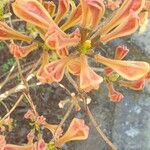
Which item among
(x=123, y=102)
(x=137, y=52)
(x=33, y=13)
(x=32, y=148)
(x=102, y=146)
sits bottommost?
(x=102, y=146)

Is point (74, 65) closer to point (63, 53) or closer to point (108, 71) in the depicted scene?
point (63, 53)

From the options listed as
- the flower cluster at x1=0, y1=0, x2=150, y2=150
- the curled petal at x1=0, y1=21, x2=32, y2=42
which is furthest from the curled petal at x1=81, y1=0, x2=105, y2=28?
the curled petal at x1=0, y1=21, x2=32, y2=42

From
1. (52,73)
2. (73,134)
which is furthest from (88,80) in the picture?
(73,134)

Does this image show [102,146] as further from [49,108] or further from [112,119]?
[49,108]

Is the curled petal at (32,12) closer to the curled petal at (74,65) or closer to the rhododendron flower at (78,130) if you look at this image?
the curled petal at (74,65)

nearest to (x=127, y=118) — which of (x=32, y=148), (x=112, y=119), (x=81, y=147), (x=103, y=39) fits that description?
(x=112, y=119)

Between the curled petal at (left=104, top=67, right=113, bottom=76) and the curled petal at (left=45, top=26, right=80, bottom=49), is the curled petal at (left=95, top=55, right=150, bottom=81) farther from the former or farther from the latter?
the curled petal at (left=104, top=67, right=113, bottom=76)
